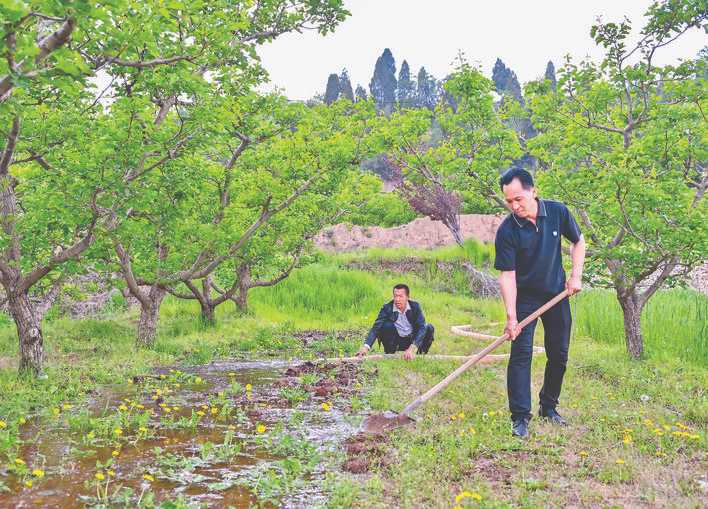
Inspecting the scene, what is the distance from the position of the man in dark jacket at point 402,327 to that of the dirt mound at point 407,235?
19245 mm

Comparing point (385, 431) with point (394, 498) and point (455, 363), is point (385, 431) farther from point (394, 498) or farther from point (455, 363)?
point (455, 363)

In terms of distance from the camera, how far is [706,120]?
783 cm

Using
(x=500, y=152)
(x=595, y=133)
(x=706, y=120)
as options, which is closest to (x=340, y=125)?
(x=500, y=152)

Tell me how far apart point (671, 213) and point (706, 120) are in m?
1.58

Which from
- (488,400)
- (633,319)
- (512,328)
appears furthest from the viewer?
(633,319)

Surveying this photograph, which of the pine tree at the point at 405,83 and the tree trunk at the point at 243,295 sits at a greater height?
the pine tree at the point at 405,83

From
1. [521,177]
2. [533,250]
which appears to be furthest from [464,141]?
[533,250]

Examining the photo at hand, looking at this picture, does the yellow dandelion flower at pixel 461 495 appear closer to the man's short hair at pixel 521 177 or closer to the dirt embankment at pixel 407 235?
the man's short hair at pixel 521 177

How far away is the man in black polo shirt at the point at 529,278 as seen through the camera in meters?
5.19

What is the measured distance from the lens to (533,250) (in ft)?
17.5

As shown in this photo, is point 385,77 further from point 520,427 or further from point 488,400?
point 520,427

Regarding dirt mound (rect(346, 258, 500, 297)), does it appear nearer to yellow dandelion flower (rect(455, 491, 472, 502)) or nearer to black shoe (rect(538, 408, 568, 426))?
black shoe (rect(538, 408, 568, 426))

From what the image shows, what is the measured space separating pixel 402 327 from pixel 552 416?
12.7ft

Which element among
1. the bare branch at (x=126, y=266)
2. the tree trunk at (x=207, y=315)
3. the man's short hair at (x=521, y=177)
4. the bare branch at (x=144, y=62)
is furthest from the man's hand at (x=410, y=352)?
the tree trunk at (x=207, y=315)
